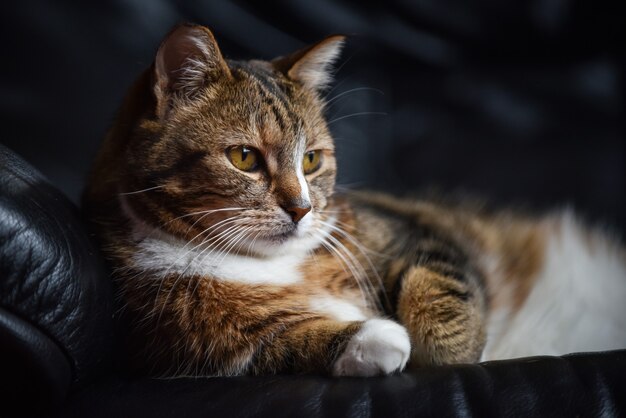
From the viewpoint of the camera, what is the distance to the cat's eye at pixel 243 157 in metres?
1.05

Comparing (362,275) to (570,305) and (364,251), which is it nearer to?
(364,251)

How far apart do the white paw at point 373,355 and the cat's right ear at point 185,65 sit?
1.69 ft

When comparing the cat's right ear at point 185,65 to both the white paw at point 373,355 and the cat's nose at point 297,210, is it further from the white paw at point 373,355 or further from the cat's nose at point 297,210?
the white paw at point 373,355

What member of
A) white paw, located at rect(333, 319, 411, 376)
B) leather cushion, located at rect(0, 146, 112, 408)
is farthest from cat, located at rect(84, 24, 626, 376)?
leather cushion, located at rect(0, 146, 112, 408)

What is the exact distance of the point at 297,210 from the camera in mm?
1047

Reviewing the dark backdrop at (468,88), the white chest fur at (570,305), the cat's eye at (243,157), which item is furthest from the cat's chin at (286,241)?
the dark backdrop at (468,88)

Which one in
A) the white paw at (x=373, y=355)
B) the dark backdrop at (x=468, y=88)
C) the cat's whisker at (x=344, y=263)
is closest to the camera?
the white paw at (x=373, y=355)

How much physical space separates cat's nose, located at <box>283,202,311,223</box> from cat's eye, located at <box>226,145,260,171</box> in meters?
0.10

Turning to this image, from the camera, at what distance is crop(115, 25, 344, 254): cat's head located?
1.03 m

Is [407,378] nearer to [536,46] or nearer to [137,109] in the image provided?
[137,109]

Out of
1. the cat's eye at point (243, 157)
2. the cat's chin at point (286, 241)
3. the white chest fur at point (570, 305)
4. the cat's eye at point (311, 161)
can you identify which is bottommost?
the white chest fur at point (570, 305)

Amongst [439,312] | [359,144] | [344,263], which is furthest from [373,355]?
[359,144]

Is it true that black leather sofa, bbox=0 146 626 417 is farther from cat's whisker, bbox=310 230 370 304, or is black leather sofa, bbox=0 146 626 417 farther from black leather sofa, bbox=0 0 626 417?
cat's whisker, bbox=310 230 370 304

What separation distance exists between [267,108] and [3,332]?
0.57 m
